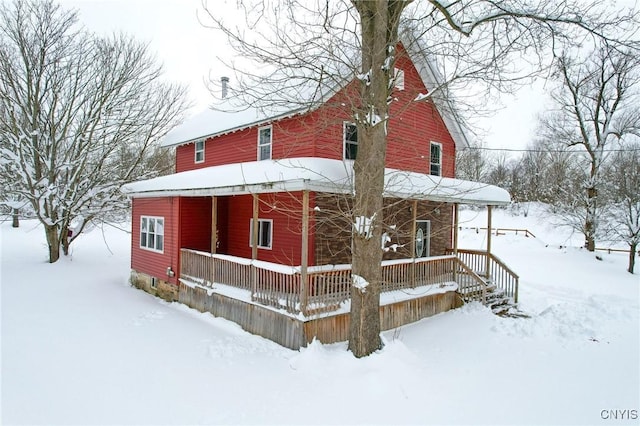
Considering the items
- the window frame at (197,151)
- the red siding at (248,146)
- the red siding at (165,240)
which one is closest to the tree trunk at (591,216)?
the red siding at (248,146)

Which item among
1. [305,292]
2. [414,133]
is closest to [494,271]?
[414,133]

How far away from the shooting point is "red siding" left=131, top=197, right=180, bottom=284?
1188 centimetres

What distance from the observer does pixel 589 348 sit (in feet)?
27.8

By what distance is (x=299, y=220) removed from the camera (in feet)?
36.6

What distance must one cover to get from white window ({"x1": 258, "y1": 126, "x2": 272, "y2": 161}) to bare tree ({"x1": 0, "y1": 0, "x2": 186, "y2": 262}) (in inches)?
347

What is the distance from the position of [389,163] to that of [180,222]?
709cm

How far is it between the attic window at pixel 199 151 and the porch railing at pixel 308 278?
533 centimetres

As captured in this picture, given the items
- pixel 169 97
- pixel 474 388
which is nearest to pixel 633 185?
pixel 474 388

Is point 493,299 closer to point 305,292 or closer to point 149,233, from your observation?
point 305,292

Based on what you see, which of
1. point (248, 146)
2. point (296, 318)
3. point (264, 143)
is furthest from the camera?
point (248, 146)

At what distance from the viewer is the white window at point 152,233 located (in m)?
12.8

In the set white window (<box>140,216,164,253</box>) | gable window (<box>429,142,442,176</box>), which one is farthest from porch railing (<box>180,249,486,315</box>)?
gable window (<box>429,142,442,176</box>)

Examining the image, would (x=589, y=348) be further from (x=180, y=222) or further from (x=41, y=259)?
(x=41, y=259)

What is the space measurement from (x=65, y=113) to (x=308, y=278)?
15.4 metres
